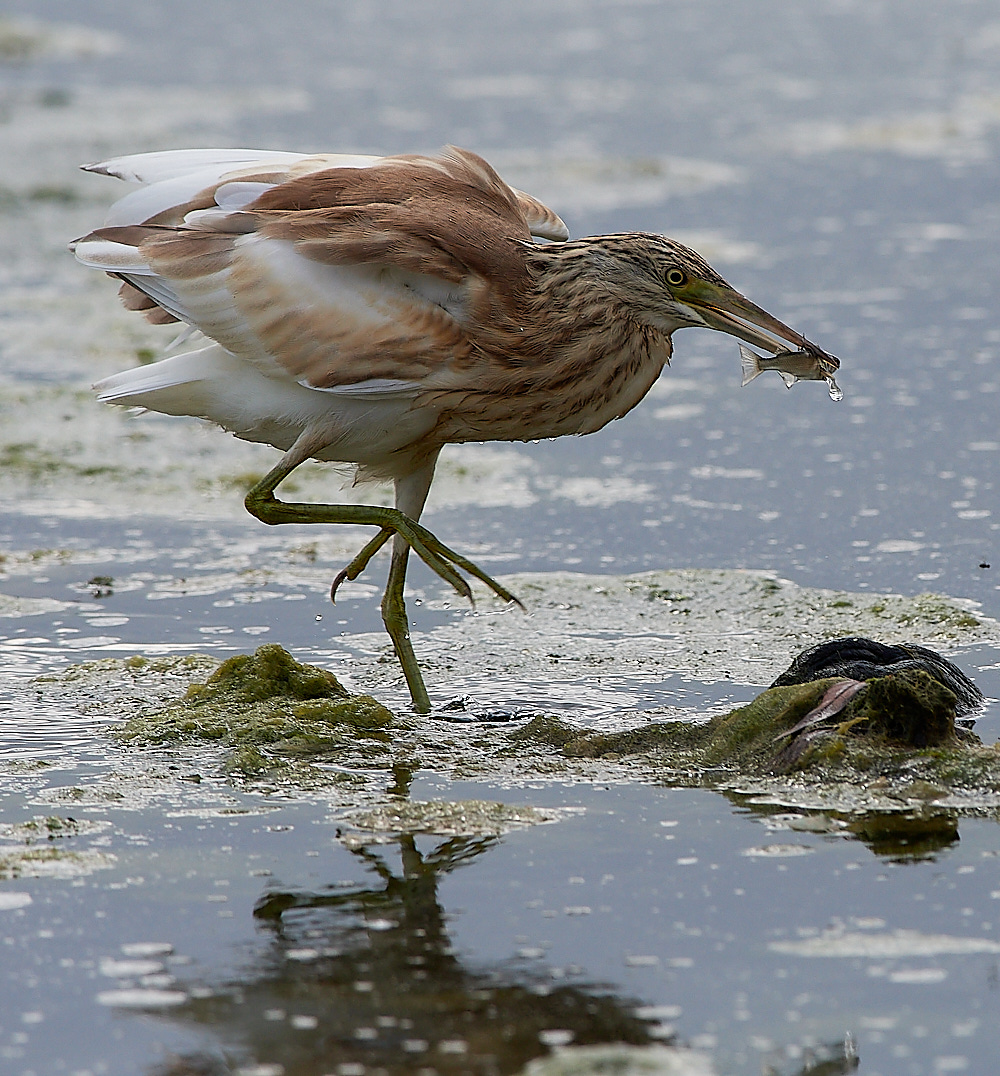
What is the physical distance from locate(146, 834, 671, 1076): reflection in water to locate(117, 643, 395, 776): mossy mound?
1.15m

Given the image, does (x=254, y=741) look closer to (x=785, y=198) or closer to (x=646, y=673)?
(x=646, y=673)

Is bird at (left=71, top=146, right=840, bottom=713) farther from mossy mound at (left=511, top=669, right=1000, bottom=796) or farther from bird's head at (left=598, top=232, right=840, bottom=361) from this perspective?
mossy mound at (left=511, top=669, right=1000, bottom=796)

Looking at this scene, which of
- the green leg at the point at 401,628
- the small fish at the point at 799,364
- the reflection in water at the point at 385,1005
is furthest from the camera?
the green leg at the point at 401,628

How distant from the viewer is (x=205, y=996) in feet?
12.8

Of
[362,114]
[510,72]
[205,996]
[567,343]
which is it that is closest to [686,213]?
[362,114]

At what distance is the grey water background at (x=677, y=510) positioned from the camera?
390 centimetres

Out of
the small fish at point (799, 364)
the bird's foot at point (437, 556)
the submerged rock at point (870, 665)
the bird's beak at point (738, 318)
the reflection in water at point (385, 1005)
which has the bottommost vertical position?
the reflection in water at point (385, 1005)

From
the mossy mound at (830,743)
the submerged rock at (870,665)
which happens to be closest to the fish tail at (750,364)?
the submerged rock at (870,665)

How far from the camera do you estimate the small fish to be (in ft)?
18.2

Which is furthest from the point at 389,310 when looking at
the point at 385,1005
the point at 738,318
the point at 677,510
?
the point at 677,510

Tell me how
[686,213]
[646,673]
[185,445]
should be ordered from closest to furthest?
1. [646,673]
2. [185,445]
3. [686,213]

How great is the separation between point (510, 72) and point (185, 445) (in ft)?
33.3

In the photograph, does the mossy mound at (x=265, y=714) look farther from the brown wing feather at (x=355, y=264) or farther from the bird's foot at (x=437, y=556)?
the brown wing feather at (x=355, y=264)

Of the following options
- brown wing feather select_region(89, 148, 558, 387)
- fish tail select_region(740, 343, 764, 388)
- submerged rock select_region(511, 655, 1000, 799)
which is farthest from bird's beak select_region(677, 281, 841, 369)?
submerged rock select_region(511, 655, 1000, 799)
